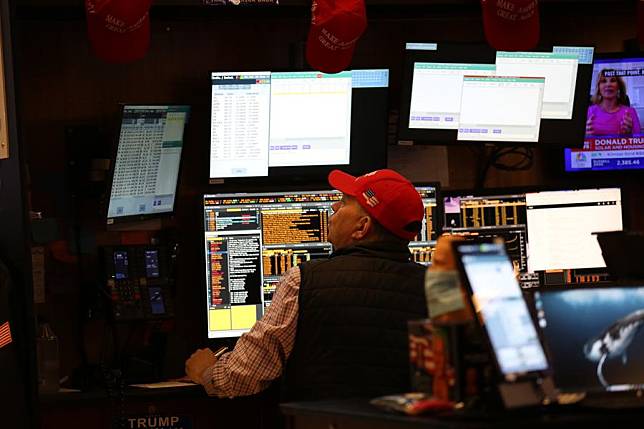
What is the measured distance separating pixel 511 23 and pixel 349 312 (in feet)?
5.21

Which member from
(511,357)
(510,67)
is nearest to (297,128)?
(510,67)

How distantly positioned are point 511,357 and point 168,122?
3031 mm

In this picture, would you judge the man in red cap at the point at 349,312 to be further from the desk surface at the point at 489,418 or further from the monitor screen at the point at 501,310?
the monitor screen at the point at 501,310

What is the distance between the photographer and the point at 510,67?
5.43 meters

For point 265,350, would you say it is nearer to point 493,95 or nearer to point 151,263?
point 151,263

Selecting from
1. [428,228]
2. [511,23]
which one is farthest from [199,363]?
[511,23]

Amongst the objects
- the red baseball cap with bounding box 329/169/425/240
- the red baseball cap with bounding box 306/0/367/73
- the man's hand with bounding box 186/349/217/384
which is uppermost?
the red baseball cap with bounding box 306/0/367/73

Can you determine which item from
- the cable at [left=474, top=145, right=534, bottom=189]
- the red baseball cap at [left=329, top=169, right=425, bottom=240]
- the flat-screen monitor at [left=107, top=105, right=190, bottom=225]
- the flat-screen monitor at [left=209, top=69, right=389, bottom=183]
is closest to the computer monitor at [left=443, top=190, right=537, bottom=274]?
the cable at [left=474, top=145, right=534, bottom=189]

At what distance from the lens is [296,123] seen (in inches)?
211

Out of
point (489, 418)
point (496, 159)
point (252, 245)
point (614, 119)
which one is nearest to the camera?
point (489, 418)

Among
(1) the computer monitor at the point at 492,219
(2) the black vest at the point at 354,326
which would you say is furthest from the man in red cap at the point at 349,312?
(1) the computer monitor at the point at 492,219

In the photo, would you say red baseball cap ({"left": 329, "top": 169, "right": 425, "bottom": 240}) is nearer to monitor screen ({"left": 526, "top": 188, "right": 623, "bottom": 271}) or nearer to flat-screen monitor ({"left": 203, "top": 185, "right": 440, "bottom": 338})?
flat-screen monitor ({"left": 203, "top": 185, "right": 440, "bottom": 338})

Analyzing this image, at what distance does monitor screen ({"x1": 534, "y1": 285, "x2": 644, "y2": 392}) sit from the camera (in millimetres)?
2680

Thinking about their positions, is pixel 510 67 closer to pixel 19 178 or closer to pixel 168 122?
pixel 168 122
